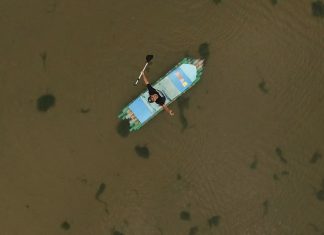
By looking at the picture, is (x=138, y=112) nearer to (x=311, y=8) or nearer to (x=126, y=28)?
(x=126, y=28)

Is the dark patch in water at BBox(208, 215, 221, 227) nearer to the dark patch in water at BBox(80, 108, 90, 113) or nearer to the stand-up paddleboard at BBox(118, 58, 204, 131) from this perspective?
the stand-up paddleboard at BBox(118, 58, 204, 131)

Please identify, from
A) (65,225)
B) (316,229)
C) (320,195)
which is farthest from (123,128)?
(316,229)

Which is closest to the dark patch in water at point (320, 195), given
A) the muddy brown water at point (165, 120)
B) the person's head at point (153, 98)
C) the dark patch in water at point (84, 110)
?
the muddy brown water at point (165, 120)

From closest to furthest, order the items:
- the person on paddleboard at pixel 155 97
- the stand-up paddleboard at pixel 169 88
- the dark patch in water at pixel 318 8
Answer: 1. the person on paddleboard at pixel 155 97
2. the stand-up paddleboard at pixel 169 88
3. the dark patch in water at pixel 318 8

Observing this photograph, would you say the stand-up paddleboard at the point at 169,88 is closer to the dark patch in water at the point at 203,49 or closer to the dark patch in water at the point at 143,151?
the dark patch in water at the point at 203,49

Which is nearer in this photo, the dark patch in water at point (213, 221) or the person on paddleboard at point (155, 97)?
the person on paddleboard at point (155, 97)
